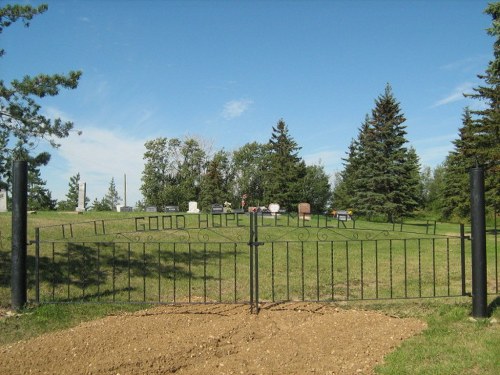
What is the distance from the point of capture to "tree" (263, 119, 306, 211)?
4500 centimetres

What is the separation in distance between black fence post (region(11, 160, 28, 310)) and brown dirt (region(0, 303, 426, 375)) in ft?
3.38

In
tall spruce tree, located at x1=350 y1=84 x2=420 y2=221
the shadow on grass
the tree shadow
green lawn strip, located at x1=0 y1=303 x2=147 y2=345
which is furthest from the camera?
tall spruce tree, located at x1=350 y1=84 x2=420 y2=221

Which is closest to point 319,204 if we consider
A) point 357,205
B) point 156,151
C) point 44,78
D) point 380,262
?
point 357,205

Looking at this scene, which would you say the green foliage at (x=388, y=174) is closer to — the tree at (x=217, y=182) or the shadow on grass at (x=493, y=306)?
the tree at (x=217, y=182)

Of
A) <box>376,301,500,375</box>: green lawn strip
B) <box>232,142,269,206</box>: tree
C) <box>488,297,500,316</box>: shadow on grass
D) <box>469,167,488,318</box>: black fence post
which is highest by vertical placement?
<box>232,142,269,206</box>: tree

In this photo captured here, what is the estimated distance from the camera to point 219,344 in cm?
407

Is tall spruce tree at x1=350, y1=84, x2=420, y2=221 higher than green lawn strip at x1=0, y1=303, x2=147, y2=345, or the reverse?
tall spruce tree at x1=350, y1=84, x2=420, y2=221

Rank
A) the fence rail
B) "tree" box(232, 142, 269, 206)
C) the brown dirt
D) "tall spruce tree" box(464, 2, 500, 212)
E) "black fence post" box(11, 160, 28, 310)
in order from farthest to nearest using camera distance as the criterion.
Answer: "tree" box(232, 142, 269, 206) → "tall spruce tree" box(464, 2, 500, 212) → the fence rail → "black fence post" box(11, 160, 28, 310) → the brown dirt

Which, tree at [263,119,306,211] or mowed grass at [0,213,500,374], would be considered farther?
tree at [263,119,306,211]

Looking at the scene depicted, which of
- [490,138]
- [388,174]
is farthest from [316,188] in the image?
[490,138]

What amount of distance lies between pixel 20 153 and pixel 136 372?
6.94 metres

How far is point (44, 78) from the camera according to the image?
821 cm

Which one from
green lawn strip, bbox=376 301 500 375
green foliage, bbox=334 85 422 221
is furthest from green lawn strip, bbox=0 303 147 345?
green foliage, bbox=334 85 422 221

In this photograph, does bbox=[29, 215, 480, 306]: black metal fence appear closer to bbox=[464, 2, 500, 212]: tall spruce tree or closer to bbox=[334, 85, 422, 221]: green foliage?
bbox=[464, 2, 500, 212]: tall spruce tree
